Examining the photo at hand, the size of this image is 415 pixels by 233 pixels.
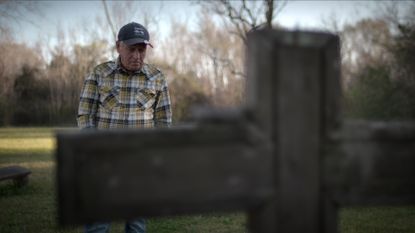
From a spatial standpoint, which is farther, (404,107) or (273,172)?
(404,107)

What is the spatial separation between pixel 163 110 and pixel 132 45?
68 centimetres

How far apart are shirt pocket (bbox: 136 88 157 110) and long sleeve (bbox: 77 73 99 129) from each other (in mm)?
362

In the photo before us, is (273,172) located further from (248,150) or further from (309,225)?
(309,225)

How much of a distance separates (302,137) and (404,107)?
16877 mm

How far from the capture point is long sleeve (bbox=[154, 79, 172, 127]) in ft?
11.4

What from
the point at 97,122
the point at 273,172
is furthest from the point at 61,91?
the point at 273,172

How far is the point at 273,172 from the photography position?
1.32 meters

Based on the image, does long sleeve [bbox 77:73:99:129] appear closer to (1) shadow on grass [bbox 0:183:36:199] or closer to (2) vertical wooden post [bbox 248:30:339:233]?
(2) vertical wooden post [bbox 248:30:339:233]

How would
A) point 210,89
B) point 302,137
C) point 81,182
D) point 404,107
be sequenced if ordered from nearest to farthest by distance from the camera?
point 81,182 → point 302,137 → point 404,107 → point 210,89

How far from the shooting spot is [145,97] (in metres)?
3.33

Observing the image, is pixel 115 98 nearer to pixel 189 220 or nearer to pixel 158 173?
pixel 158 173

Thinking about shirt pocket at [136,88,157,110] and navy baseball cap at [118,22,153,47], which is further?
shirt pocket at [136,88,157,110]

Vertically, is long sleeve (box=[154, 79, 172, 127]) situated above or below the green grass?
above

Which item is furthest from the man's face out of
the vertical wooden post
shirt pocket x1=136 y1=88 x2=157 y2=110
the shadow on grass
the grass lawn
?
→ the shadow on grass
